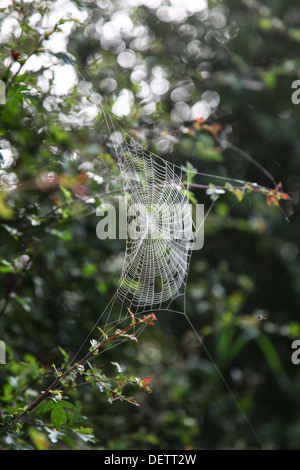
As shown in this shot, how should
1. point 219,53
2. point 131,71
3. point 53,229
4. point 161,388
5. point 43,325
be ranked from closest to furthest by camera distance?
point 53,229 < point 43,325 < point 131,71 < point 161,388 < point 219,53

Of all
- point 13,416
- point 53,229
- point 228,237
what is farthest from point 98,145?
point 228,237

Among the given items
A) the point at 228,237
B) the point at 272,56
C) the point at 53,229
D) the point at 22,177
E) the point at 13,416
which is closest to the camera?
the point at 13,416

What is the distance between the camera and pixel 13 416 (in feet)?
3.55

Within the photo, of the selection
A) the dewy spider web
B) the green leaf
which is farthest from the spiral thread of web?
the green leaf

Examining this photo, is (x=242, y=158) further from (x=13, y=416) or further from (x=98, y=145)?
(x=13, y=416)

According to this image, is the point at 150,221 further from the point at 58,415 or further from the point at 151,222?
the point at 58,415

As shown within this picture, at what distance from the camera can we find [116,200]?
1805 mm

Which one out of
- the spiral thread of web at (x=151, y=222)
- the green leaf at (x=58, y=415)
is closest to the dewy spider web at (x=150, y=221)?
the spiral thread of web at (x=151, y=222)

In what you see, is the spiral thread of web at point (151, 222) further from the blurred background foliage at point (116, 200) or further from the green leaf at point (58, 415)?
the green leaf at point (58, 415)

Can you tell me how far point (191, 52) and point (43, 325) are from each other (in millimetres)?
1760

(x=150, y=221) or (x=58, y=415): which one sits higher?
(x=58, y=415)

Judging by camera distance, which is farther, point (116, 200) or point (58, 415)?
point (116, 200)

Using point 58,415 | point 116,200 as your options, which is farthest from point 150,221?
point 58,415

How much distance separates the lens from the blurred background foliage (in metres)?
1.49
